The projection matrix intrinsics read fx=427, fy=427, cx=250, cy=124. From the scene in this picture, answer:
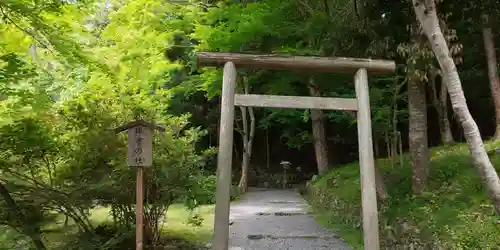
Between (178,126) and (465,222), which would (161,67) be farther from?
(465,222)

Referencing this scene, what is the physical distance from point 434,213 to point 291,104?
10.3 ft

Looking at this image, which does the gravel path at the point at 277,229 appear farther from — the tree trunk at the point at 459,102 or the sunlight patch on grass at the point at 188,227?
the tree trunk at the point at 459,102

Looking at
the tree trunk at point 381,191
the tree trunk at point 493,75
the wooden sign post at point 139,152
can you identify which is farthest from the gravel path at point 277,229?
the tree trunk at point 493,75

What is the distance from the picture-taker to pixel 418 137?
8250 mm

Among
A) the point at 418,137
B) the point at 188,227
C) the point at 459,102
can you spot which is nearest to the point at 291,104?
the point at 459,102

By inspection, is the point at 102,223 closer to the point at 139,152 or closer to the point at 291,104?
the point at 139,152

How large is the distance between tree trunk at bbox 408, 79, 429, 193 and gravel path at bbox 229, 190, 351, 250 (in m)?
1.89

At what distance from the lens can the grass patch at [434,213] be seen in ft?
19.2

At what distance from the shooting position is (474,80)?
49.6 feet

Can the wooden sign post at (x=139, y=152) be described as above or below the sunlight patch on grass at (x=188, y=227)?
above

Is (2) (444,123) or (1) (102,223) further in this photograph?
(2) (444,123)

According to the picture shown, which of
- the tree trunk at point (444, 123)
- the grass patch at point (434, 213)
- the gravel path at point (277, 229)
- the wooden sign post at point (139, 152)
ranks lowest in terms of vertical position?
the gravel path at point (277, 229)

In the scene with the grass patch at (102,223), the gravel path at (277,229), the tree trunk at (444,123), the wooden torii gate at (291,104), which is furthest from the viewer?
the tree trunk at (444,123)

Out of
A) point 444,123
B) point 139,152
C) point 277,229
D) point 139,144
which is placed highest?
point 444,123
